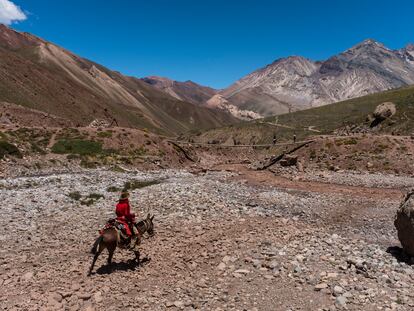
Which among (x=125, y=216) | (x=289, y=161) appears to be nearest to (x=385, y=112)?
(x=289, y=161)

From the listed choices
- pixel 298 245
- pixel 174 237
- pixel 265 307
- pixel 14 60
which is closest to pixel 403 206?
pixel 298 245

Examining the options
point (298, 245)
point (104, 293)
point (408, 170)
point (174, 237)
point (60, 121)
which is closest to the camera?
point (104, 293)

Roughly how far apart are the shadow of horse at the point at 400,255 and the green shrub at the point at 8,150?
43.1 meters

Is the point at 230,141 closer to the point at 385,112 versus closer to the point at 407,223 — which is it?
the point at 385,112

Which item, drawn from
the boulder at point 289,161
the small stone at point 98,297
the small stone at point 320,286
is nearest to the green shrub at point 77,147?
the boulder at point 289,161

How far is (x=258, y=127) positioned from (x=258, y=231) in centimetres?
11819

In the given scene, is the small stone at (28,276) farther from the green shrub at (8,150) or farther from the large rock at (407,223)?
the green shrub at (8,150)

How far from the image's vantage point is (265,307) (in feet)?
50.1

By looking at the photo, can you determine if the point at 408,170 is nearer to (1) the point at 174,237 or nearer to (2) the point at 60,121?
(1) the point at 174,237

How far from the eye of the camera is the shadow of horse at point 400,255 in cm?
1925

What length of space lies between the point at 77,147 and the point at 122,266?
41726mm

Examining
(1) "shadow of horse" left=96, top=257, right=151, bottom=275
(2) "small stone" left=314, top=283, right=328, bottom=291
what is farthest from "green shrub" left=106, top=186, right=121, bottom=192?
(2) "small stone" left=314, top=283, right=328, bottom=291

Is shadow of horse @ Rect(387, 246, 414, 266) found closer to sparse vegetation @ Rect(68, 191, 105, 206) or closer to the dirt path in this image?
the dirt path

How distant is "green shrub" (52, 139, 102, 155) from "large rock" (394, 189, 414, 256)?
149 feet
